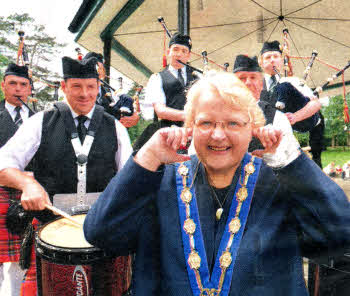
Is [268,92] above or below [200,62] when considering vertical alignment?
below

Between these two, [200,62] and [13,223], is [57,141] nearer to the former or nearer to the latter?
[13,223]

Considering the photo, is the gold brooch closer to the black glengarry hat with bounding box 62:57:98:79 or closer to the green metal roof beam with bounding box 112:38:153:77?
the black glengarry hat with bounding box 62:57:98:79

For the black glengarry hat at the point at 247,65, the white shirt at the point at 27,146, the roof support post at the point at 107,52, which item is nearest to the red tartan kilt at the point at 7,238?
the white shirt at the point at 27,146

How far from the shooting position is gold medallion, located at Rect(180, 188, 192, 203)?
127 cm

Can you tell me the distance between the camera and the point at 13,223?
235 centimetres

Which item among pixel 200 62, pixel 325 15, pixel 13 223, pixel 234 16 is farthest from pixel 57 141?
pixel 200 62

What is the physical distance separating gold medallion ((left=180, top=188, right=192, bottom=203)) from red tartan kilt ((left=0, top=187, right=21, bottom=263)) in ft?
7.67

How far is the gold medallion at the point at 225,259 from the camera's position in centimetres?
117

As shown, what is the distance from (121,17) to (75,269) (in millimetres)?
5380

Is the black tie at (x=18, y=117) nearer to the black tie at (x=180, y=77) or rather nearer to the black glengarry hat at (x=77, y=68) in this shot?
the black glengarry hat at (x=77, y=68)

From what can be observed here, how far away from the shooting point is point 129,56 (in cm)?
856

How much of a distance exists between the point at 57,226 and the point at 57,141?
773mm

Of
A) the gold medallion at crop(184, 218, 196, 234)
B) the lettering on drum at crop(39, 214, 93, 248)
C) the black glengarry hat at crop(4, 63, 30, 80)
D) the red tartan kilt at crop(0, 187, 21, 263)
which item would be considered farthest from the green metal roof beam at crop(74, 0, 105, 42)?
the gold medallion at crop(184, 218, 196, 234)

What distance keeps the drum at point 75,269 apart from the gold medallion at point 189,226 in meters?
0.62
